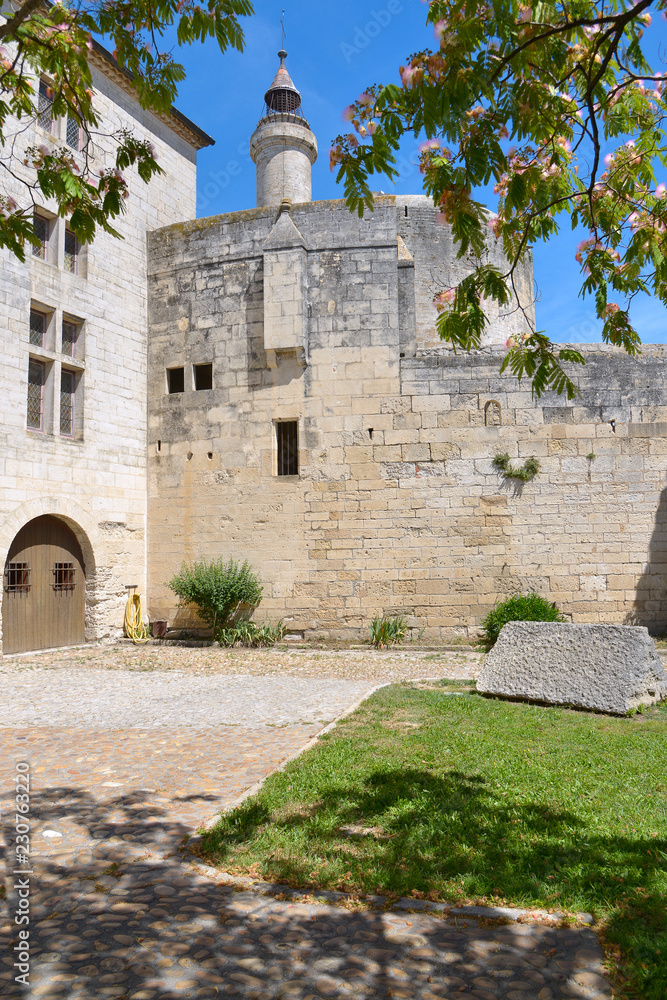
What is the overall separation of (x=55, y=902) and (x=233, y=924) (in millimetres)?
776

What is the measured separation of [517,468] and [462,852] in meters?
8.72

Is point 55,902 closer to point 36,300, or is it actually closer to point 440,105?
point 440,105

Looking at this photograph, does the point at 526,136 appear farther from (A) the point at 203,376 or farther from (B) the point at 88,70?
(A) the point at 203,376

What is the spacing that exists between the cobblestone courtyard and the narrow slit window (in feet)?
27.2

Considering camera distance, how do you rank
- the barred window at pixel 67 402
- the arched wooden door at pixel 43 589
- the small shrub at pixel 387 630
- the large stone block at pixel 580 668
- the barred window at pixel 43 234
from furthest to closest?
the barred window at pixel 67 402 < the barred window at pixel 43 234 < the small shrub at pixel 387 630 < the arched wooden door at pixel 43 589 < the large stone block at pixel 580 668

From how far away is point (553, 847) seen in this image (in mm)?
→ 3270

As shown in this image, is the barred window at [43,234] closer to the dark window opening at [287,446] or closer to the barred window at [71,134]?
the barred window at [71,134]

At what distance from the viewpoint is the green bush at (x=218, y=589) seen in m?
11.5

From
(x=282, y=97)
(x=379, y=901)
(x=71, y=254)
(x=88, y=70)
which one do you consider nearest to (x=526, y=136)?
(x=88, y=70)

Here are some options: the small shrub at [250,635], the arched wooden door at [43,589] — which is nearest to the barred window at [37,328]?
the arched wooden door at [43,589]

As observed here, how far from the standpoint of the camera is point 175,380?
13.1 meters

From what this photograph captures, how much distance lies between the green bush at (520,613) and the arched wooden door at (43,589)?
705 cm

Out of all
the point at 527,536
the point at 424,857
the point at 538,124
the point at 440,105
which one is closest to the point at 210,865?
the point at 424,857

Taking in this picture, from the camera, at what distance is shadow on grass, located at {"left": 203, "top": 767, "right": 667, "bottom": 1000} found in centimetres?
275
